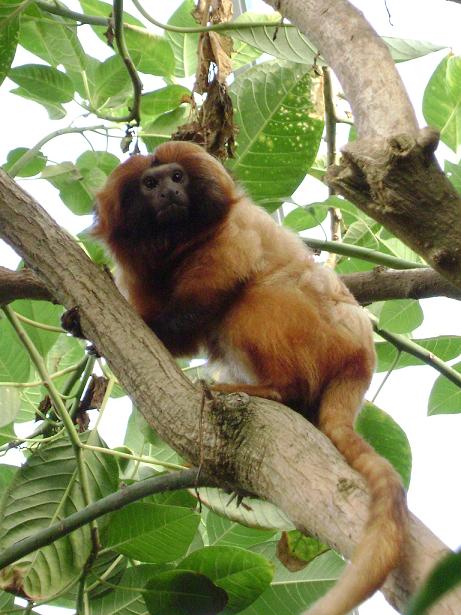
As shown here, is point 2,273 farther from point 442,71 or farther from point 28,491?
point 442,71

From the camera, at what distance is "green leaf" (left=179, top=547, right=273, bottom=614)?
7.08 feet

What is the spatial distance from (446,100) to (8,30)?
1.60 meters

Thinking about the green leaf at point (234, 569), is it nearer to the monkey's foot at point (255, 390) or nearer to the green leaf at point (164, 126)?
the monkey's foot at point (255, 390)

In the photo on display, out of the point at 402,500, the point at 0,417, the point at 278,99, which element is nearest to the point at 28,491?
the point at 0,417

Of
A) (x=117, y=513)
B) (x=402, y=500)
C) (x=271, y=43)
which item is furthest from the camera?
(x=271, y=43)

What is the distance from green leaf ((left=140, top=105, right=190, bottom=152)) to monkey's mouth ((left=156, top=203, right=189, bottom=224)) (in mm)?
444

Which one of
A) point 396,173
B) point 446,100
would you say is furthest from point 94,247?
point 396,173

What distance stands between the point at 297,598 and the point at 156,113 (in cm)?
192

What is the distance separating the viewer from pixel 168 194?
279cm

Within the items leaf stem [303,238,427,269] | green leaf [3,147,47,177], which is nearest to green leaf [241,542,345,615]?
leaf stem [303,238,427,269]

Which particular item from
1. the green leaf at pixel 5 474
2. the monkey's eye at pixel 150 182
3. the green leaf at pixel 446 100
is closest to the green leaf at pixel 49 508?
the green leaf at pixel 5 474

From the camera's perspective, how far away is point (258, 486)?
171 centimetres

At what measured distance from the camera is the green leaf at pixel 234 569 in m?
2.16

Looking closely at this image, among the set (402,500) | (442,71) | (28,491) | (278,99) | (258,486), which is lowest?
(28,491)
